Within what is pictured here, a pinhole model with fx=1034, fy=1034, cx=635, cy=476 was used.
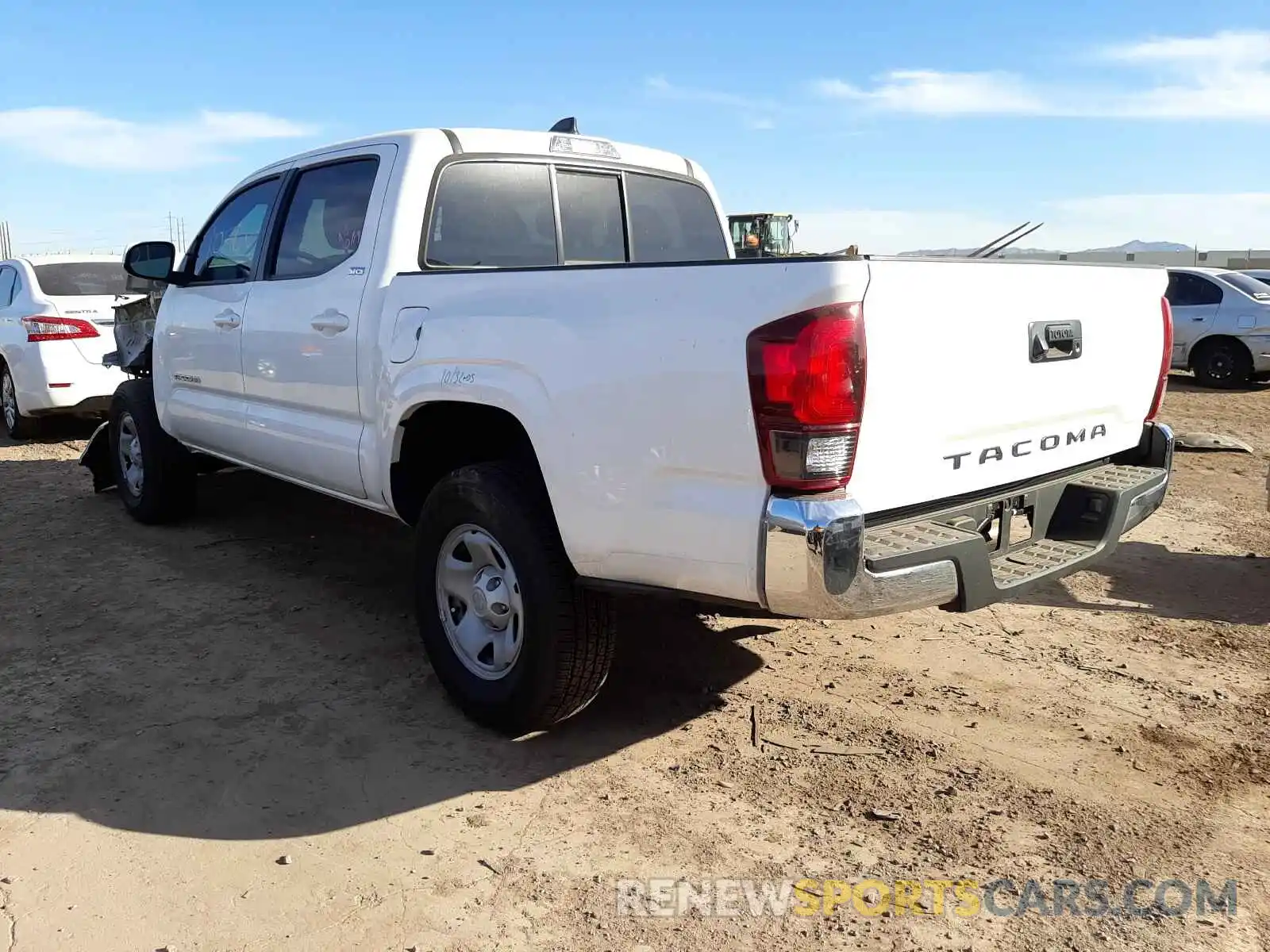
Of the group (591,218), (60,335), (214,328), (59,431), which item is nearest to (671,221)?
(591,218)

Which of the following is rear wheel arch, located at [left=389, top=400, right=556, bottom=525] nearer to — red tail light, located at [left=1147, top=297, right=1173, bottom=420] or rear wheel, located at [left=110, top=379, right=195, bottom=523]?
red tail light, located at [left=1147, top=297, right=1173, bottom=420]

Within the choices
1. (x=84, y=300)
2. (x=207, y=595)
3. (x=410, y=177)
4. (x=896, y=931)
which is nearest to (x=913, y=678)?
(x=896, y=931)

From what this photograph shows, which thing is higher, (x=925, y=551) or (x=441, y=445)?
(x=441, y=445)

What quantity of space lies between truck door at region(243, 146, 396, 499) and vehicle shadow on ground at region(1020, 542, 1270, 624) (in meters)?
3.18

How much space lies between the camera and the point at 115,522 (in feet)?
21.2

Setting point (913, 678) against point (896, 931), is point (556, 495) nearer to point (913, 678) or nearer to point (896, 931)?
point (896, 931)

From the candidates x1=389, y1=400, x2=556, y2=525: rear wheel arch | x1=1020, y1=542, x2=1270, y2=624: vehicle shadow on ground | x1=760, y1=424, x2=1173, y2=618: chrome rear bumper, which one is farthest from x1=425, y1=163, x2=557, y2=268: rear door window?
x1=1020, y1=542, x2=1270, y2=624: vehicle shadow on ground

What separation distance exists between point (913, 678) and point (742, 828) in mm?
1380

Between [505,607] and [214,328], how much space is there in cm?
275

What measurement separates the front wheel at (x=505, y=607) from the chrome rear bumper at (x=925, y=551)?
786 mm

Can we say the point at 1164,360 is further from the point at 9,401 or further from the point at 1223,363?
the point at 1223,363

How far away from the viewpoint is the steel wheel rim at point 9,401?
30.4 feet

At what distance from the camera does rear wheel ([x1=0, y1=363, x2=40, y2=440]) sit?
9.29m

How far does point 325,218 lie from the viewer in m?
4.45
